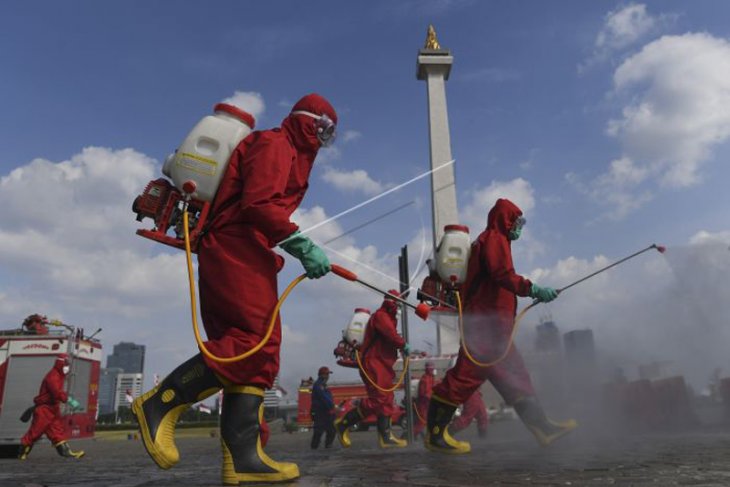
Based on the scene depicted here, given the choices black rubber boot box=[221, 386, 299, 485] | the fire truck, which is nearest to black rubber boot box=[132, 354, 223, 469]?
black rubber boot box=[221, 386, 299, 485]

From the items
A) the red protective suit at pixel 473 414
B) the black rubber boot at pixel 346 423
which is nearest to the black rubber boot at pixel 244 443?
the black rubber boot at pixel 346 423

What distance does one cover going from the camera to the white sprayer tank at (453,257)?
6.41m

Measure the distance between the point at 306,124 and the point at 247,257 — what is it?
1013mm

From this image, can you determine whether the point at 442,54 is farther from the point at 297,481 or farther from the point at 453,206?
the point at 297,481

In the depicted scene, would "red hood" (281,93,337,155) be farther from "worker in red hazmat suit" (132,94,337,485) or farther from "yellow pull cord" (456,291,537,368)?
"yellow pull cord" (456,291,537,368)

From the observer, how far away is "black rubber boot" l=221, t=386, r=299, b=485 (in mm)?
3150

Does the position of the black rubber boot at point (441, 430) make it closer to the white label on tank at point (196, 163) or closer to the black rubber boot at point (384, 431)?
the black rubber boot at point (384, 431)

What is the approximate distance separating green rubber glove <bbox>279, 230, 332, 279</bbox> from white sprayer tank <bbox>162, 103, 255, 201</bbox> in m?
0.59

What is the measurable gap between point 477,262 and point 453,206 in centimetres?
3385

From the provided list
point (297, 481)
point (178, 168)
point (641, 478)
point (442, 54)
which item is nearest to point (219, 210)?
point (178, 168)

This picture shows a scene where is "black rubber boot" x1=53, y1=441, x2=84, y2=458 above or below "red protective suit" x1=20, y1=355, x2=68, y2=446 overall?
below

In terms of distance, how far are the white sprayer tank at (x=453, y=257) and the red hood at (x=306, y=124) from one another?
117 inches

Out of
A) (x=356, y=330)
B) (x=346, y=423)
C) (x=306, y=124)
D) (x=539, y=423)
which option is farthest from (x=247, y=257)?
(x=356, y=330)

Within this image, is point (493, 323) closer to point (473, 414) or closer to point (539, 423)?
point (539, 423)
